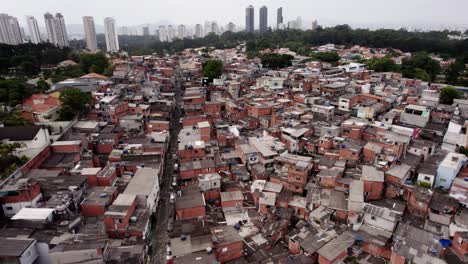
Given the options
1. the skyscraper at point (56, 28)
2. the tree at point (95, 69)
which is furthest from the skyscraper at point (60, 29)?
the tree at point (95, 69)

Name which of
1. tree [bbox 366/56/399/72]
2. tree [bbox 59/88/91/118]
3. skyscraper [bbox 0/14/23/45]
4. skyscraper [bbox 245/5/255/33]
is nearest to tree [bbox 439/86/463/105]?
tree [bbox 366/56/399/72]

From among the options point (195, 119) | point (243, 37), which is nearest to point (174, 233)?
point (195, 119)

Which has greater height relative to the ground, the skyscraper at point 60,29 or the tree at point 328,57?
the skyscraper at point 60,29

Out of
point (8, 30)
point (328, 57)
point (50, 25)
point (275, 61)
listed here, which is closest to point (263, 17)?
point (50, 25)

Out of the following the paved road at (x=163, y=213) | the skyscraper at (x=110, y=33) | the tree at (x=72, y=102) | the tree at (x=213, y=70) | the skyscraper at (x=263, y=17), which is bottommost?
the paved road at (x=163, y=213)

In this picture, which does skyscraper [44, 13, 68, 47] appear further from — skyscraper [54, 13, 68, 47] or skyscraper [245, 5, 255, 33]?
skyscraper [245, 5, 255, 33]

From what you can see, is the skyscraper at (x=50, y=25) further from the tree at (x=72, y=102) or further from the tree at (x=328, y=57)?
the tree at (x=328, y=57)
